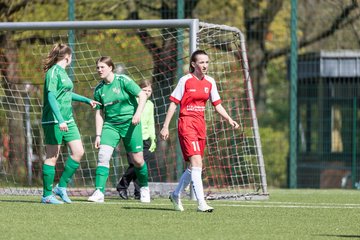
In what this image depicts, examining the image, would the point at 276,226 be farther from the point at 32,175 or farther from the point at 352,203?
the point at 32,175

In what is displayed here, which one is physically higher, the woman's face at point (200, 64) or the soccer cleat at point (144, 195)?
the woman's face at point (200, 64)

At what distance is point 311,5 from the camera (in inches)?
1008

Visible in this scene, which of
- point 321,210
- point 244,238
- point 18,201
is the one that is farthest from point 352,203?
point 244,238

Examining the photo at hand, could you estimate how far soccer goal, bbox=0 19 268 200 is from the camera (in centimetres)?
1542

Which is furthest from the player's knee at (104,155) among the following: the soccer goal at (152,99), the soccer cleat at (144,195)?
the soccer goal at (152,99)

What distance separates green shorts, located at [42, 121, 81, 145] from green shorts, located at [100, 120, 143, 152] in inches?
14.5

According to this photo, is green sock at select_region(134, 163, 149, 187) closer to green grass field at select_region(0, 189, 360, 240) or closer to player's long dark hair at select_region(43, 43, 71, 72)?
green grass field at select_region(0, 189, 360, 240)

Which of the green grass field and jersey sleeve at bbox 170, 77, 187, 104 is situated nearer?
the green grass field

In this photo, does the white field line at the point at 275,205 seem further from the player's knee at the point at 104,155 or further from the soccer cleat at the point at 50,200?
the soccer cleat at the point at 50,200

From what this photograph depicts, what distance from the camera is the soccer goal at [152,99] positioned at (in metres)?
15.4

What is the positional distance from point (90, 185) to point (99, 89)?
558 cm

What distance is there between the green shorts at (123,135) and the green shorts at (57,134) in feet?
1.21

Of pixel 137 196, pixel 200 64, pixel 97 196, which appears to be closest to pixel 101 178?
pixel 97 196

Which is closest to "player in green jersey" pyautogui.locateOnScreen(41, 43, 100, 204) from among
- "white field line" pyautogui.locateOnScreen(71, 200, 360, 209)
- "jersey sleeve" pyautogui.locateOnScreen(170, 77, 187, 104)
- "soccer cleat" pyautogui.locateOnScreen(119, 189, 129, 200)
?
"white field line" pyautogui.locateOnScreen(71, 200, 360, 209)
